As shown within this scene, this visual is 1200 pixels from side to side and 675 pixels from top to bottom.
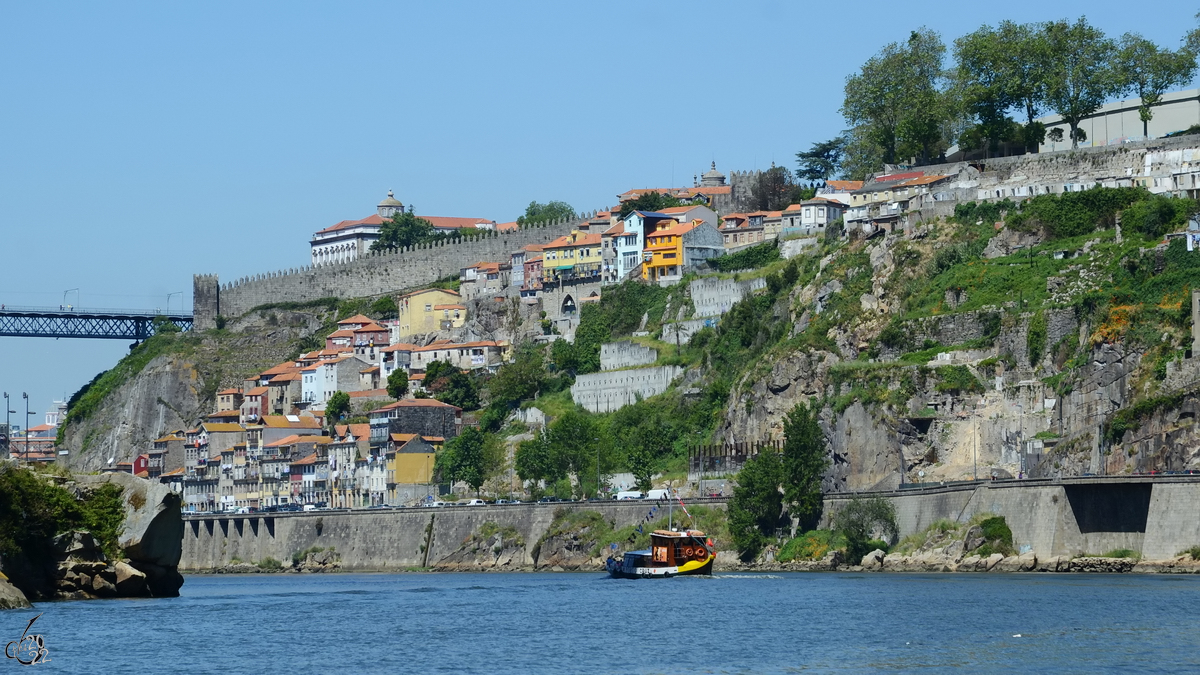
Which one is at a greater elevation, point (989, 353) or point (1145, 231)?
point (1145, 231)

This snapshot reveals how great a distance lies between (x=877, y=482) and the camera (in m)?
93.1

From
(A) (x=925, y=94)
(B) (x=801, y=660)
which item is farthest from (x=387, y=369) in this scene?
(B) (x=801, y=660)

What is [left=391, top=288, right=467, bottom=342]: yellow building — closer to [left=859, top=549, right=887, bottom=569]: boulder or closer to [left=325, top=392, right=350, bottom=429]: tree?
[left=325, top=392, right=350, bottom=429]: tree

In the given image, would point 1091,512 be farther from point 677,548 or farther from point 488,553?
point 488,553

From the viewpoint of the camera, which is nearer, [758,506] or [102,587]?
[102,587]

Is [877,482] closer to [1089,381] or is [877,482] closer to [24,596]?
[1089,381]

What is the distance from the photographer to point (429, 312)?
153m

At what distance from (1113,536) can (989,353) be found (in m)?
20.4

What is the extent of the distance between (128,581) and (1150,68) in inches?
2720

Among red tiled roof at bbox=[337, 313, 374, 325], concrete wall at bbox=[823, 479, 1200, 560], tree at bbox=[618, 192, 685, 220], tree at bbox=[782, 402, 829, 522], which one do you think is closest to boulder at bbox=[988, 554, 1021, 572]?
concrete wall at bbox=[823, 479, 1200, 560]

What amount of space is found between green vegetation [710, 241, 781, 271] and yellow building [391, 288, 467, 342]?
25.3 m

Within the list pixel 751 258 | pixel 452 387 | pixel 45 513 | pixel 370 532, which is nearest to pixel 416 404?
pixel 452 387

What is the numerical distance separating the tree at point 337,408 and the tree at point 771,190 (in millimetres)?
32645

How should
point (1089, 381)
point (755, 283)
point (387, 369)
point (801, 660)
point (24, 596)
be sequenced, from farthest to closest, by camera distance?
point (387, 369) → point (755, 283) → point (1089, 381) → point (24, 596) → point (801, 660)
